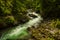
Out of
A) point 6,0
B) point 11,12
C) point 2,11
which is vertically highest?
point 6,0

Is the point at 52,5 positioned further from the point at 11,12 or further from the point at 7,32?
the point at 7,32

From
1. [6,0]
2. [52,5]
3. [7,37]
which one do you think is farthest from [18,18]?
[7,37]

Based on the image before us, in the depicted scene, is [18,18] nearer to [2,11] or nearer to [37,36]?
[2,11]

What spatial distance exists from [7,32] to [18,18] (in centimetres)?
478

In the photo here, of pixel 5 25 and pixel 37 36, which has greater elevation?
pixel 5 25

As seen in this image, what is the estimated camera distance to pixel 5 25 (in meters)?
16.4

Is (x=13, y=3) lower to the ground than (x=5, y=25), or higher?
higher

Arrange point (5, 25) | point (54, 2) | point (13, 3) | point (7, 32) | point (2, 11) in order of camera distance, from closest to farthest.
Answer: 1. point (7, 32)
2. point (5, 25)
3. point (2, 11)
4. point (54, 2)
5. point (13, 3)

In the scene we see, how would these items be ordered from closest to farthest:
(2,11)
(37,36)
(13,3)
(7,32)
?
(37,36) → (7,32) → (2,11) → (13,3)

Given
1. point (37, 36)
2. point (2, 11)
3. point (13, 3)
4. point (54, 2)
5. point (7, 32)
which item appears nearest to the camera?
point (37, 36)

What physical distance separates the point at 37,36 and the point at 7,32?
345cm

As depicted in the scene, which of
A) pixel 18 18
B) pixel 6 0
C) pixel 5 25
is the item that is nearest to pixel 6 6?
pixel 6 0

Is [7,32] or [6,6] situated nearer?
[7,32]

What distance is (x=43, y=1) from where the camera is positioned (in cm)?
2241
